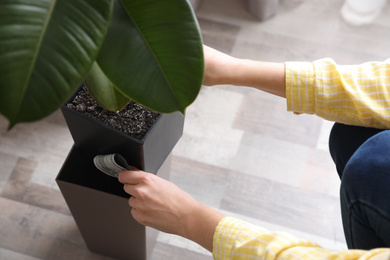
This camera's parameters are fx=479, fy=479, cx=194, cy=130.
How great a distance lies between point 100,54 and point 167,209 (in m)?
0.34

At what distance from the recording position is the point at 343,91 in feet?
2.86

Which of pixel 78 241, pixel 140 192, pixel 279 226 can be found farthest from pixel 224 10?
pixel 140 192

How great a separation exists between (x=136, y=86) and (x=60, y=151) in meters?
0.83

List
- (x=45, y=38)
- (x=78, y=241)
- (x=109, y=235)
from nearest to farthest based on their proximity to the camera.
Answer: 1. (x=45, y=38)
2. (x=109, y=235)
3. (x=78, y=241)

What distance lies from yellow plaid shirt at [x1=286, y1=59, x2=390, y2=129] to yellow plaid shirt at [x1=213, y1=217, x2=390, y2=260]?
10.7 inches

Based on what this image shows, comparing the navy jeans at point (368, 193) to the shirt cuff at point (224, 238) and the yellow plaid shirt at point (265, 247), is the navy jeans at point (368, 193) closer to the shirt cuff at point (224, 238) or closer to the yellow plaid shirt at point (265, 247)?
the yellow plaid shirt at point (265, 247)

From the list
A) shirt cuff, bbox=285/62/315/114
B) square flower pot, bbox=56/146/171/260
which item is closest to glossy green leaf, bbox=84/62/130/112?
square flower pot, bbox=56/146/171/260

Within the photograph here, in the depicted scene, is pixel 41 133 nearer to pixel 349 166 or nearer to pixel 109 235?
pixel 109 235

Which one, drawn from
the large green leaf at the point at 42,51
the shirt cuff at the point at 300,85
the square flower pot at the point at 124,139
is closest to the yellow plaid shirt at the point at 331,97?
the shirt cuff at the point at 300,85

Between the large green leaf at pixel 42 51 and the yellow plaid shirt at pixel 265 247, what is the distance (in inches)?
15.5

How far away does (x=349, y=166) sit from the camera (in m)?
0.84

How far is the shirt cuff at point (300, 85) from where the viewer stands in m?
0.88

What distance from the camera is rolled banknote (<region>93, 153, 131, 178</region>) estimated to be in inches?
30.7

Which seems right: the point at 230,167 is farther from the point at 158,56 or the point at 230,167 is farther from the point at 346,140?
the point at 158,56
